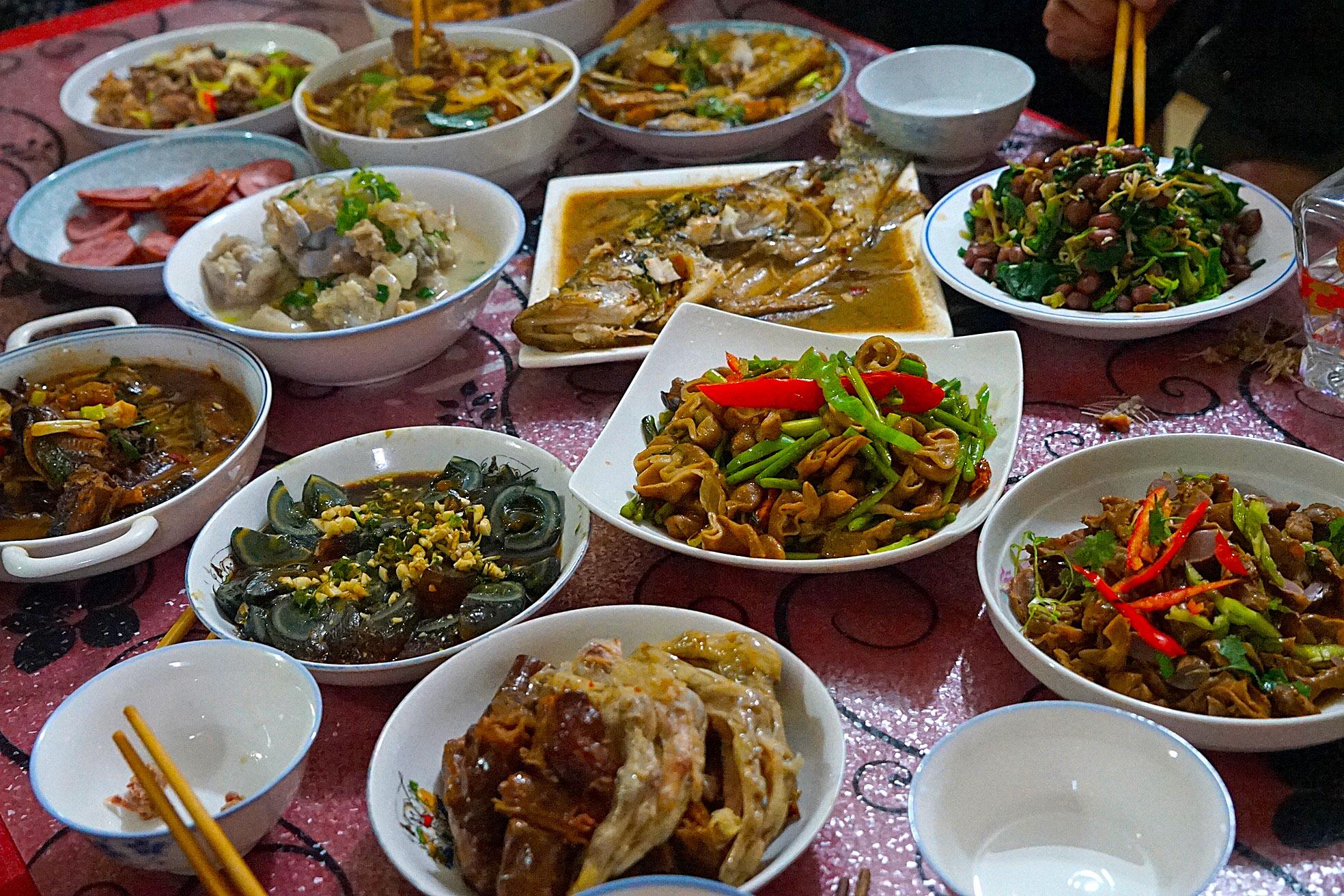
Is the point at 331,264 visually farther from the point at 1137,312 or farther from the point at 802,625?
the point at 1137,312

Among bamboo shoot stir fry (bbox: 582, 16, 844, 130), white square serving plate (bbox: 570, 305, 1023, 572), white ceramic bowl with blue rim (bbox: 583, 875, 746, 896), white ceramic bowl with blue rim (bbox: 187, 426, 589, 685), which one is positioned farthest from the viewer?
bamboo shoot stir fry (bbox: 582, 16, 844, 130)

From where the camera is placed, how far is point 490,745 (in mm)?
1371

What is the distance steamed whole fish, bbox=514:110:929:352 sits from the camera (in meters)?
2.54

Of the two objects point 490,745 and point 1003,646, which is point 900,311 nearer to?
point 1003,646

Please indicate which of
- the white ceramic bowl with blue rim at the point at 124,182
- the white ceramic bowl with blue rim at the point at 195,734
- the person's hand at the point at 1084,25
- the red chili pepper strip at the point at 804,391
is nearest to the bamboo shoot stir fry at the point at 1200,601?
the red chili pepper strip at the point at 804,391

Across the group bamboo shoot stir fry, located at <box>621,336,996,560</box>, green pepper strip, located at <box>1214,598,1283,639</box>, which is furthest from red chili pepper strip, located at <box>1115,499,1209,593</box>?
bamboo shoot stir fry, located at <box>621,336,996,560</box>

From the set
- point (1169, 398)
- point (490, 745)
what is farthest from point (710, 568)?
point (1169, 398)

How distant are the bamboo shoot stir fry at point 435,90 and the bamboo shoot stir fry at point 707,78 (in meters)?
0.23

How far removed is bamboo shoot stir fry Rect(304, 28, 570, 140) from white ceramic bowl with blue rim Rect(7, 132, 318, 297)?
245mm

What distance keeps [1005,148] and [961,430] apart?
1.74 meters

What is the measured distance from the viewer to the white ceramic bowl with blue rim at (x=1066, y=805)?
131 cm

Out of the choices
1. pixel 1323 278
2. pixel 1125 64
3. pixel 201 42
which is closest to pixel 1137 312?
pixel 1323 278

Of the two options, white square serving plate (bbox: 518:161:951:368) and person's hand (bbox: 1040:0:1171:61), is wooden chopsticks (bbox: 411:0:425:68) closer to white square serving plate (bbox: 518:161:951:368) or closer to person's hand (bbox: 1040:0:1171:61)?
white square serving plate (bbox: 518:161:951:368)

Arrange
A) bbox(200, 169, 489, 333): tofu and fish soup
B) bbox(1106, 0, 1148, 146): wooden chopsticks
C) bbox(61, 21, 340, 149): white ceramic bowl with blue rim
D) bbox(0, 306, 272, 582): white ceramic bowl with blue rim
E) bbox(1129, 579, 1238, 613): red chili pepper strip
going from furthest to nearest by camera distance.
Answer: bbox(61, 21, 340, 149): white ceramic bowl with blue rim < bbox(1106, 0, 1148, 146): wooden chopsticks < bbox(200, 169, 489, 333): tofu and fish soup < bbox(0, 306, 272, 582): white ceramic bowl with blue rim < bbox(1129, 579, 1238, 613): red chili pepper strip
